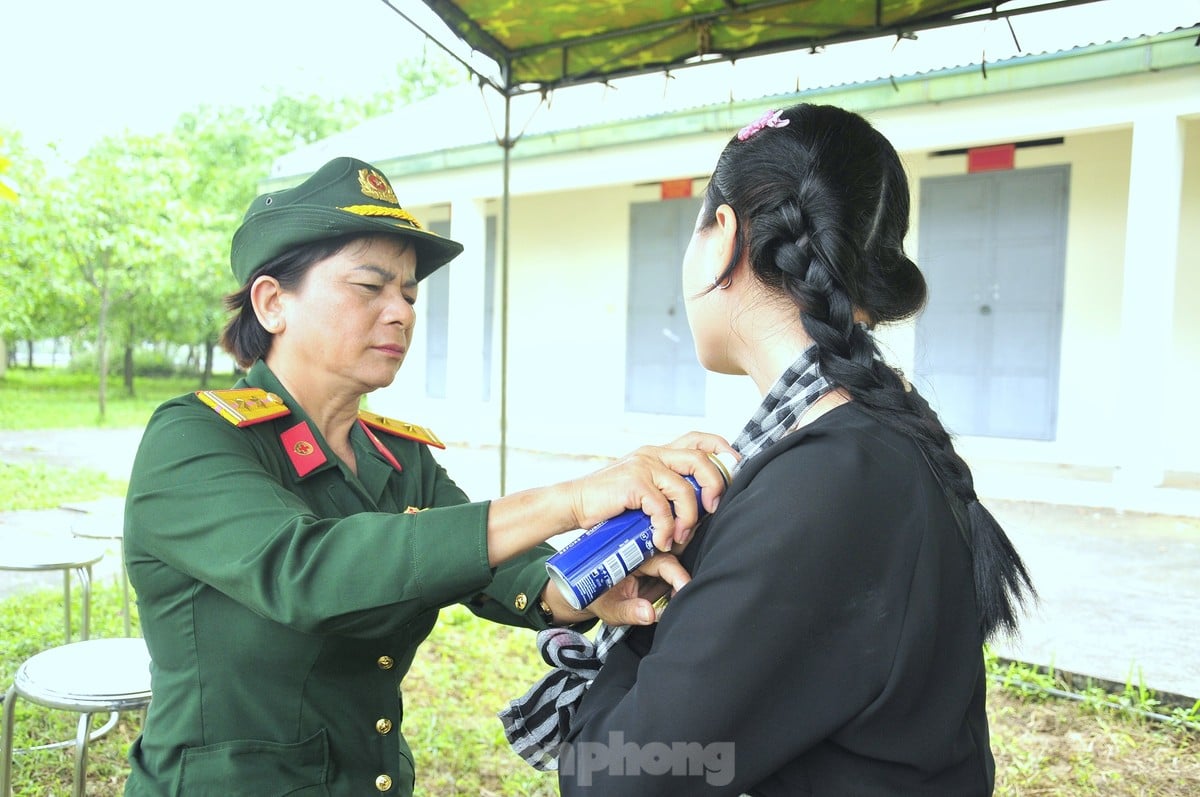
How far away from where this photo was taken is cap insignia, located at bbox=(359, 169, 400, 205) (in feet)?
5.48

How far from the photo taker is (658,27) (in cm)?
404

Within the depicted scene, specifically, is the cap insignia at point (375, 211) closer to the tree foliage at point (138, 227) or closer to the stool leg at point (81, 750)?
the stool leg at point (81, 750)

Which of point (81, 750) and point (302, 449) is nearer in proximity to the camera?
point (302, 449)

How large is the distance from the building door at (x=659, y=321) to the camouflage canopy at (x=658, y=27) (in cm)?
641

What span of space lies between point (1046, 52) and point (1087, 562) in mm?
4119

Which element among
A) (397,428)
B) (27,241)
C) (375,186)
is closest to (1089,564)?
(397,428)

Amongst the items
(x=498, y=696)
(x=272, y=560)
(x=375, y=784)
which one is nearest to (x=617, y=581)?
(x=272, y=560)

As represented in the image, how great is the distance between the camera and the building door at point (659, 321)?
1093 centimetres

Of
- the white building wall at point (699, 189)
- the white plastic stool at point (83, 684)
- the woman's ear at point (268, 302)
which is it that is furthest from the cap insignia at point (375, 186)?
the white building wall at point (699, 189)

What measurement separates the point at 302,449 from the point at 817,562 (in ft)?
3.29

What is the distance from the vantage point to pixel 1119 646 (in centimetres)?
440

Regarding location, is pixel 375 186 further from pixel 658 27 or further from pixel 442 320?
pixel 442 320

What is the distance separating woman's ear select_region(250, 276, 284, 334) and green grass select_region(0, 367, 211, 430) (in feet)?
34.2

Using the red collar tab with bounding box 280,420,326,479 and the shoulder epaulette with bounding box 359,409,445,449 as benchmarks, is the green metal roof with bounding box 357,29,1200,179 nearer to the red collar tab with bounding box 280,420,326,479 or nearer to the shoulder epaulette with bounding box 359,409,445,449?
the shoulder epaulette with bounding box 359,409,445,449
